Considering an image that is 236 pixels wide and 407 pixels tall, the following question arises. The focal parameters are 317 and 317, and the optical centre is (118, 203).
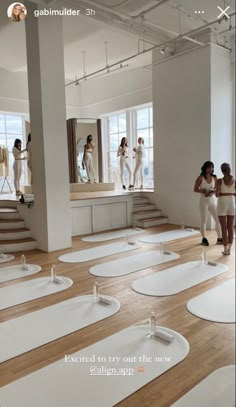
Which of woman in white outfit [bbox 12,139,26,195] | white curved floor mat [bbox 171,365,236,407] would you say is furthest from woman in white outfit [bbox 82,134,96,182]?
white curved floor mat [bbox 171,365,236,407]

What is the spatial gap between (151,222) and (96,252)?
114 cm

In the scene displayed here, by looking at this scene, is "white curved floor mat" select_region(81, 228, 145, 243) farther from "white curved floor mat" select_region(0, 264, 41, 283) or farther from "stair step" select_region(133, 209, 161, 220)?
"white curved floor mat" select_region(0, 264, 41, 283)

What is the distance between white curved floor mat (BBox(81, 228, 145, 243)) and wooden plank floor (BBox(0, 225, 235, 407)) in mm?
1442

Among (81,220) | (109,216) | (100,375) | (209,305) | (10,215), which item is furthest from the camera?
(109,216)

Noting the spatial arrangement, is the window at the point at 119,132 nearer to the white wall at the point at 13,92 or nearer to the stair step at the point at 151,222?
the white wall at the point at 13,92

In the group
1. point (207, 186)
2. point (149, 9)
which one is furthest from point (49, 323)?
point (149, 9)

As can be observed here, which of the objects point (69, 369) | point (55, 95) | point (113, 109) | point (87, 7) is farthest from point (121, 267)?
point (113, 109)

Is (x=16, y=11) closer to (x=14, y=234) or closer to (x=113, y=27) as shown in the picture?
(x=113, y=27)

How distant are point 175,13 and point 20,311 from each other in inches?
175

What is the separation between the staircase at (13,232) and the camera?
442 centimetres

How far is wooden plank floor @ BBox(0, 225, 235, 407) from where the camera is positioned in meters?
1.53

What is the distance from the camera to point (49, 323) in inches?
90.6

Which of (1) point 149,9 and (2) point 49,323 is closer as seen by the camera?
(2) point 49,323

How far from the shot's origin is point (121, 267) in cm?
358
